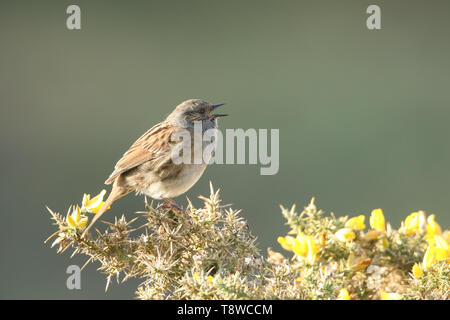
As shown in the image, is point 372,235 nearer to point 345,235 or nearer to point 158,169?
point 345,235

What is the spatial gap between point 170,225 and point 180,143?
119 cm

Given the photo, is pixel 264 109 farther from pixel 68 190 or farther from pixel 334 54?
pixel 68 190

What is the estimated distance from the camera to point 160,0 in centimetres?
1057

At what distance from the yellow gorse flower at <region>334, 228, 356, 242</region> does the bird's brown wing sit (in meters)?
1.34

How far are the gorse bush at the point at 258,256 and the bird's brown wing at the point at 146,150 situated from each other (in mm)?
971

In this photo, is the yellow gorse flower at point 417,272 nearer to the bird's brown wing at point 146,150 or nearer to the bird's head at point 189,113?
the bird's brown wing at point 146,150

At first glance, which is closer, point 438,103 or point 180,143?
point 180,143

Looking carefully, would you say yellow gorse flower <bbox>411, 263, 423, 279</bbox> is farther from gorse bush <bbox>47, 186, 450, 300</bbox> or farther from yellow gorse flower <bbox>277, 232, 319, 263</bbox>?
yellow gorse flower <bbox>277, 232, 319, 263</bbox>

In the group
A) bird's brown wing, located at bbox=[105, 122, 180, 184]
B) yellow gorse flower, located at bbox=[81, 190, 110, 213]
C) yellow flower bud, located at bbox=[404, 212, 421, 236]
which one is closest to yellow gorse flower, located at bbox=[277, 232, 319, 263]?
yellow flower bud, located at bbox=[404, 212, 421, 236]

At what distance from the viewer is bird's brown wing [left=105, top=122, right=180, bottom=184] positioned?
9.93ft

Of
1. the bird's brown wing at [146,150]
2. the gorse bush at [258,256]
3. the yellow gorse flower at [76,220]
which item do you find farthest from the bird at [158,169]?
the yellow gorse flower at [76,220]

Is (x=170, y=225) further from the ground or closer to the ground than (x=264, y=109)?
closer to the ground

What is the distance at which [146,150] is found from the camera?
3.10 metres
